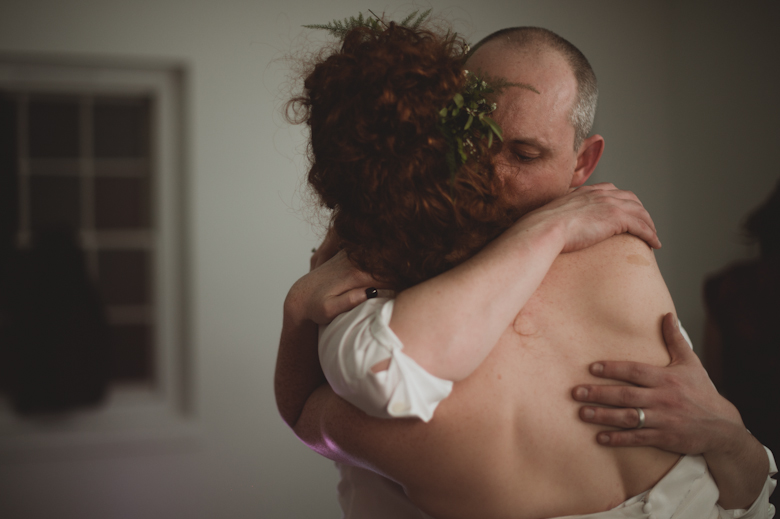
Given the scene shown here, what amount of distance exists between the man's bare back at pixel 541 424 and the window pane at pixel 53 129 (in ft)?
11.0

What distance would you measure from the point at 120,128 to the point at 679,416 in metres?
3.67

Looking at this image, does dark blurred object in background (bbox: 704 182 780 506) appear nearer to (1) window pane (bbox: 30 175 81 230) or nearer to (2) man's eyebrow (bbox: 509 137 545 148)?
(2) man's eyebrow (bbox: 509 137 545 148)

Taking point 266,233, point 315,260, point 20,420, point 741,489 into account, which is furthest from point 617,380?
point 20,420

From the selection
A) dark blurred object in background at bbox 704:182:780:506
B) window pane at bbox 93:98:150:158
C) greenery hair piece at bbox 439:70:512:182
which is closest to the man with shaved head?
greenery hair piece at bbox 439:70:512:182

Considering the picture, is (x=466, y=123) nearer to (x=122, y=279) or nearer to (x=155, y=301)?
(x=155, y=301)

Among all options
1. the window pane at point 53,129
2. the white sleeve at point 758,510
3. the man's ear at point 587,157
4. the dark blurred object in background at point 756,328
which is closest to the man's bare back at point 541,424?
the white sleeve at point 758,510

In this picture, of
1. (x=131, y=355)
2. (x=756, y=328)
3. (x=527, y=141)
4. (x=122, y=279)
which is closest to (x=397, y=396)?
(x=527, y=141)

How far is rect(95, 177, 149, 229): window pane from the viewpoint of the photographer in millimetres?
3701

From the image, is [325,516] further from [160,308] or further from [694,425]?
[694,425]

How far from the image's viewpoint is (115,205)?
3.72m

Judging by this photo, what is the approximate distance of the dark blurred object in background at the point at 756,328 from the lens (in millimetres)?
1890

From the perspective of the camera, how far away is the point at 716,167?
341 cm

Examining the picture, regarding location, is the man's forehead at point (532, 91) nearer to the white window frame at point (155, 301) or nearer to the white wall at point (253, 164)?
the white wall at point (253, 164)

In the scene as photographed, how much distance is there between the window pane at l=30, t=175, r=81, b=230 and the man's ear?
3.22 m
